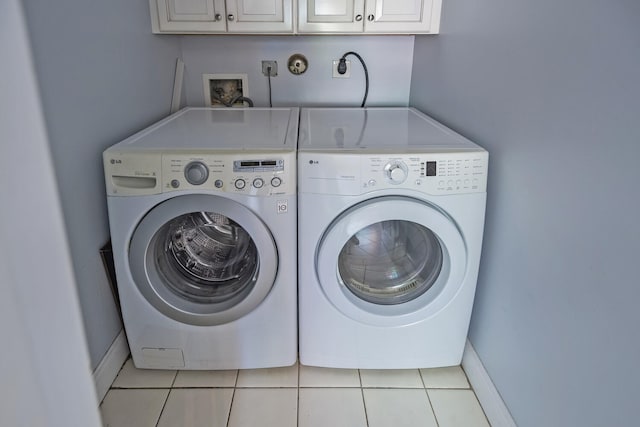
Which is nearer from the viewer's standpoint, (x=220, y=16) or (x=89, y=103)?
(x=89, y=103)

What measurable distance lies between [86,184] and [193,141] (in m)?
0.36

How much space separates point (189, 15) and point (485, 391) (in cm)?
192

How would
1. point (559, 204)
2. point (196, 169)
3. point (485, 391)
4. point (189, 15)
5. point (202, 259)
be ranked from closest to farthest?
point (559, 204)
point (196, 169)
point (485, 391)
point (202, 259)
point (189, 15)

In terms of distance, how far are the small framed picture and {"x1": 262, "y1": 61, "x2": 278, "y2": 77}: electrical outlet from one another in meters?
0.11

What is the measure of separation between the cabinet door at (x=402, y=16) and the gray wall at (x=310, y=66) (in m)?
0.28

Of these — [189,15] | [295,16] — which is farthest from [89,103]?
[295,16]

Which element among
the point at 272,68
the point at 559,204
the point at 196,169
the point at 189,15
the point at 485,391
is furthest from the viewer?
the point at 272,68

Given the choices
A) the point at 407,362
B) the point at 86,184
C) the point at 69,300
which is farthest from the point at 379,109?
the point at 69,300

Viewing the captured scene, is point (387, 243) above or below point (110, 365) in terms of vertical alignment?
above

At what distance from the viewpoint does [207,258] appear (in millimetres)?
1492

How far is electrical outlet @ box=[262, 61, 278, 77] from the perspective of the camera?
85.6 inches

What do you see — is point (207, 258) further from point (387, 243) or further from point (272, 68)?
point (272, 68)

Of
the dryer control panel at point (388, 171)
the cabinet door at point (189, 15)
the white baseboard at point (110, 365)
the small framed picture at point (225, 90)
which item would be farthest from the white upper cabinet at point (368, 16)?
the white baseboard at point (110, 365)

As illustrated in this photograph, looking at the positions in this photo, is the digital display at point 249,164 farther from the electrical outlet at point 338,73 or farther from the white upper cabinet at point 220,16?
the electrical outlet at point 338,73
